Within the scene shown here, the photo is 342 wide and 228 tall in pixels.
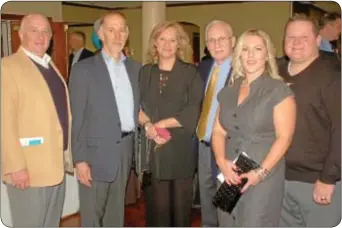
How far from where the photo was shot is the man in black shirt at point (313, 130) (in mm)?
2049

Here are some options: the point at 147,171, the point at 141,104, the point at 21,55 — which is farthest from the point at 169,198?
the point at 21,55

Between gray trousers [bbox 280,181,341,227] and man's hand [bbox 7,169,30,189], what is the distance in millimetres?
1300

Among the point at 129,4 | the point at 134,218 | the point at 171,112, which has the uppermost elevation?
the point at 129,4

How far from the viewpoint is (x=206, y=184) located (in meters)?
2.53

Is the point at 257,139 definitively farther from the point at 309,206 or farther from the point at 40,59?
the point at 40,59

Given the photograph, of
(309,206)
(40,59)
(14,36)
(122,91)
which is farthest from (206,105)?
(14,36)

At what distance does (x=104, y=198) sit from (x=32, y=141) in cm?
53

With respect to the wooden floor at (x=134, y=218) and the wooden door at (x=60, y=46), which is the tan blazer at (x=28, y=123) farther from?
the wooden door at (x=60, y=46)

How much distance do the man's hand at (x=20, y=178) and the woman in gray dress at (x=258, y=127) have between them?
37.1 inches

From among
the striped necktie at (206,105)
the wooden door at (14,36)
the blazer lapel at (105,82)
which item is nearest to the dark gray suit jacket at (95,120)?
the blazer lapel at (105,82)

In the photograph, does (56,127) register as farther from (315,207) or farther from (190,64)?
(315,207)

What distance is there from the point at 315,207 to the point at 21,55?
5.38 feet

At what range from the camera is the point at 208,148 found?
246 cm

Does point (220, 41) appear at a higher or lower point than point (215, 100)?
higher
